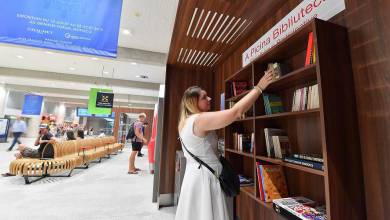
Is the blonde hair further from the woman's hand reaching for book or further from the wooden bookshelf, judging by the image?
the wooden bookshelf

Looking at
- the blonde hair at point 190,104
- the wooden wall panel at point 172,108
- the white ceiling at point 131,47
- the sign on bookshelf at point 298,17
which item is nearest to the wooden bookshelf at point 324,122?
the sign on bookshelf at point 298,17

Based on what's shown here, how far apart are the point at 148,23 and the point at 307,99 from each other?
367 cm

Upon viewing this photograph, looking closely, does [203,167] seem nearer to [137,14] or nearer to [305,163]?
[305,163]

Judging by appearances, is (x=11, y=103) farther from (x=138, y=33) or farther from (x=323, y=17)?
(x=323, y=17)

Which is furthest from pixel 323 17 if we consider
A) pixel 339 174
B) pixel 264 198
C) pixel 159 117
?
pixel 159 117

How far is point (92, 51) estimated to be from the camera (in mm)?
2783

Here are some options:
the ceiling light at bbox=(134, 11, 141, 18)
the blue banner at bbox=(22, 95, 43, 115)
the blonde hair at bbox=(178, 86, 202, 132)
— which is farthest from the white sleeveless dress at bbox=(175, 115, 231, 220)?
the blue banner at bbox=(22, 95, 43, 115)

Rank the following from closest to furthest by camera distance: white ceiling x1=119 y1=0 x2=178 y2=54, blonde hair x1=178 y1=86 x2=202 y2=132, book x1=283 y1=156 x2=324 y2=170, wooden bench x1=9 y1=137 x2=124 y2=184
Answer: book x1=283 y1=156 x2=324 y2=170
blonde hair x1=178 y1=86 x2=202 y2=132
white ceiling x1=119 y1=0 x2=178 y2=54
wooden bench x1=9 y1=137 x2=124 y2=184

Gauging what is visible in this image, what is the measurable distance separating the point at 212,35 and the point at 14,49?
20.5 feet

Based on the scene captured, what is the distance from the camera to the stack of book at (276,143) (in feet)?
5.55

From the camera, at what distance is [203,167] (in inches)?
55.5

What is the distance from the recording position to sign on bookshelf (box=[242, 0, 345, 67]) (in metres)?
1.45

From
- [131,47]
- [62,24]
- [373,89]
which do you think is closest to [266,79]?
[373,89]

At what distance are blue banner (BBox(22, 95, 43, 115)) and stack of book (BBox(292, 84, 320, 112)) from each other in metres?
13.6
